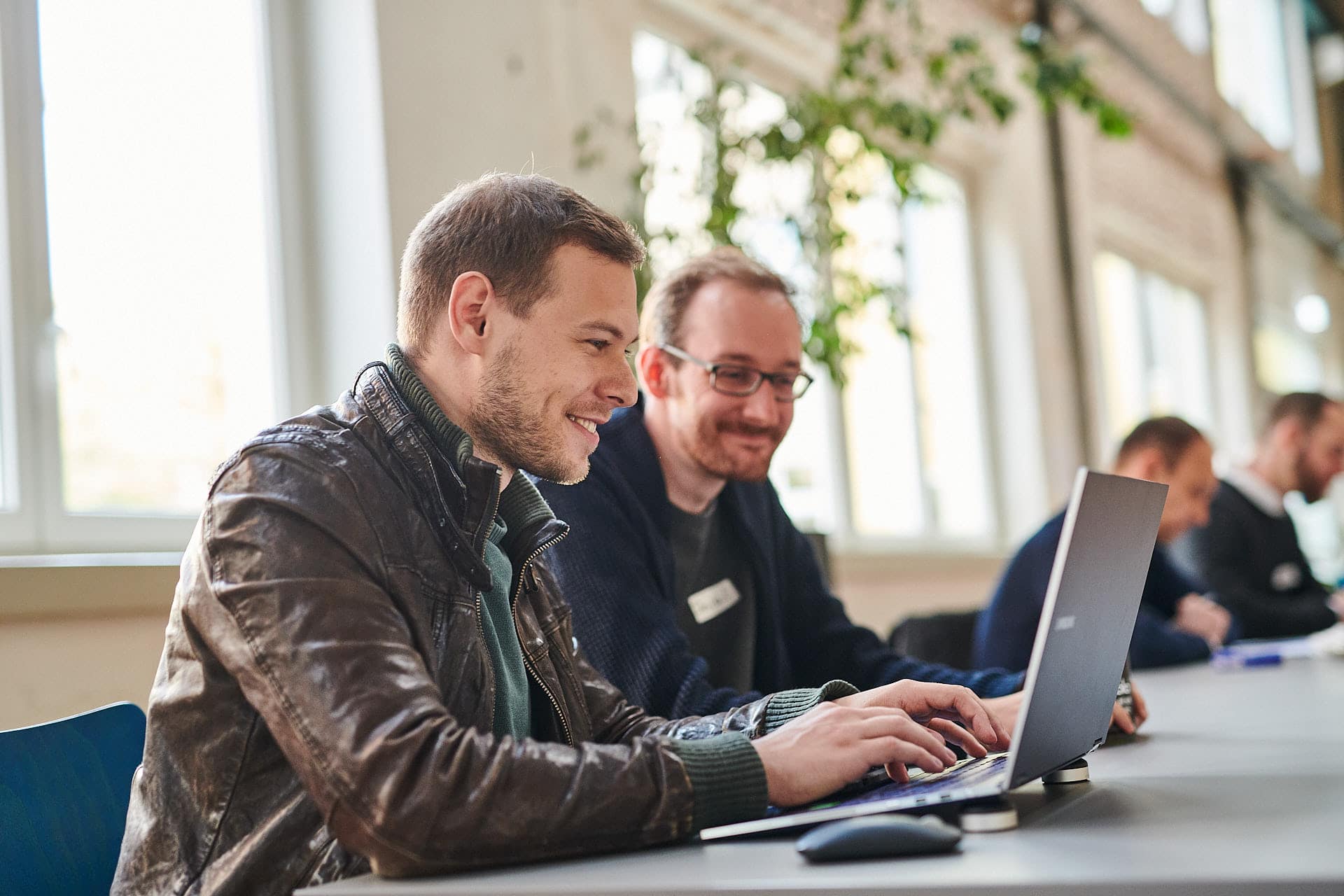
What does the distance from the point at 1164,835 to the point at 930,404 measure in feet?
17.5

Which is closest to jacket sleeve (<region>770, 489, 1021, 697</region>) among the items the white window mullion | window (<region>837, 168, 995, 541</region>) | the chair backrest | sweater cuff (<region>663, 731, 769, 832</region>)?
the chair backrest

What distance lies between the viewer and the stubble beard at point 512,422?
1.47 metres

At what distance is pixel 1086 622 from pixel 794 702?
0.42 metres

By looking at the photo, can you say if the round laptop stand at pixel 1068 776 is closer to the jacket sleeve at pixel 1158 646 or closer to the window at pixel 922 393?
the jacket sleeve at pixel 1158 646

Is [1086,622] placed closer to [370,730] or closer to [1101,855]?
[1101,855]

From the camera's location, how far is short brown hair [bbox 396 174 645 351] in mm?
1472

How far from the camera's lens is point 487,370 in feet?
4.83

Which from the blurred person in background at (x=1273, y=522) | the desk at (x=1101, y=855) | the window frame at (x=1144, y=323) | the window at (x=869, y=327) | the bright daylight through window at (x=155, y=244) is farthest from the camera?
the window frame at (x=1144, y=323)

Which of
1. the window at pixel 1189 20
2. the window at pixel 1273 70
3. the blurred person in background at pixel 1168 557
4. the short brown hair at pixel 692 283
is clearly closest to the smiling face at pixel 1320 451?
the blurred person in background at pixel 1168 557

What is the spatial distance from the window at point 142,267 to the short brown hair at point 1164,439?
2.38m

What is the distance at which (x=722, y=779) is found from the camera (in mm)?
1136

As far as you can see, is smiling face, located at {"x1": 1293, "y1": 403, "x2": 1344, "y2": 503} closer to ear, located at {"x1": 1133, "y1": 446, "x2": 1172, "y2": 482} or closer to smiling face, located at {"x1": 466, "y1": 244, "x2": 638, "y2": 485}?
ear, located at {"x1": 1133, "y1": 446, "x2": 1172, "y2": 482}

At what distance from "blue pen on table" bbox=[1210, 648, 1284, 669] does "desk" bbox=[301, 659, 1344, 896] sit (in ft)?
6.12

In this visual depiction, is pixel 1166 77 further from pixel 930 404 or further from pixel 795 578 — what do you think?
pixel 795 578
